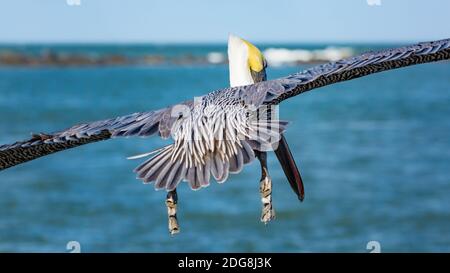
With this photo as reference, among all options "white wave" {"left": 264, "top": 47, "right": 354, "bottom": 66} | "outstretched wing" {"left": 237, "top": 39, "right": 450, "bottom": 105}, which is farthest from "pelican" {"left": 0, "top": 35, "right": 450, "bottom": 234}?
"white wave" {"left": 264, "top": 47, "right": 354, "bottom": 66}

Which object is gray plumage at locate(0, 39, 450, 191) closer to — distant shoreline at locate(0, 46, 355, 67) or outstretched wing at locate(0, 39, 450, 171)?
outstretched wing at locate(0, 39, 450, 171)

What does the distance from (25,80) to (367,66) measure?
5477 centimetres

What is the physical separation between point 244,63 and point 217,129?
→ 1415 millimetres

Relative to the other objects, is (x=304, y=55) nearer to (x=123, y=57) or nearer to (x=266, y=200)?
(x=123, y=57)

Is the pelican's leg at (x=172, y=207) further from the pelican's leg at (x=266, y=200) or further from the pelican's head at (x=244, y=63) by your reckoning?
the pelican's head at (x=244, y=63)

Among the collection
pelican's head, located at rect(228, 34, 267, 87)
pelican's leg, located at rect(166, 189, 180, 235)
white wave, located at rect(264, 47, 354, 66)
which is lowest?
pelican's leg, located at rect(166, 189, 180, 235)

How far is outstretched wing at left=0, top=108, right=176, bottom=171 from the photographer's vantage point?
21.7ft

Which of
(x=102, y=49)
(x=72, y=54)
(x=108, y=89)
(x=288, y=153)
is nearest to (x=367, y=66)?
(x=288, y=153)

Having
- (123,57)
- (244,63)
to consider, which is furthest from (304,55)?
(244,63)

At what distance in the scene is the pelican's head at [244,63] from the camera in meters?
7.79

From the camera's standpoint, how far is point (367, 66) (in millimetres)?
7395

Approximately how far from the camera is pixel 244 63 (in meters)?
7.80

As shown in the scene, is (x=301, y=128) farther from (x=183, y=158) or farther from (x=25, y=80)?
(x=183, y=158)

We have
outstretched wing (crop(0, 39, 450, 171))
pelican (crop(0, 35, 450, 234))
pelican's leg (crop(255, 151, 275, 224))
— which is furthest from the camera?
outstretched wing (crop(0, 39, 450, 171))
